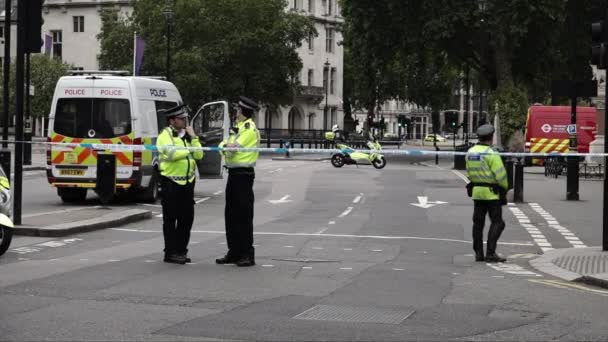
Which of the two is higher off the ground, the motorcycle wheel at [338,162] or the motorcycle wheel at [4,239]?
the motorcycle wheel at [4,239]

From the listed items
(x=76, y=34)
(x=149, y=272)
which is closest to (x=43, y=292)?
(x=149, y=272)

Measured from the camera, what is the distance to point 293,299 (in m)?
10.4

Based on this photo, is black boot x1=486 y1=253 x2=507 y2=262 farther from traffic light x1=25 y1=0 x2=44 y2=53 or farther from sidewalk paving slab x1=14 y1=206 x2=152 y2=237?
traffic light x1=25 y1=0 x2=44 y2=53

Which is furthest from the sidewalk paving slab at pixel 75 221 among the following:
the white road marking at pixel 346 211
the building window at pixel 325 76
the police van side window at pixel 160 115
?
the building window at pixel 325 76

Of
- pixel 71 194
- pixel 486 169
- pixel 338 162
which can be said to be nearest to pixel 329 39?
pixel 338 162

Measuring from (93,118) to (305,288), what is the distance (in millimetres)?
13852

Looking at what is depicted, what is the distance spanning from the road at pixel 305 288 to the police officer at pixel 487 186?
0.37 metres

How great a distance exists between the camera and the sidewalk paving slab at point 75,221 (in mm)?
16719

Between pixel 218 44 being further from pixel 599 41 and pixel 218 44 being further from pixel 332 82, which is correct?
pixel 599 41

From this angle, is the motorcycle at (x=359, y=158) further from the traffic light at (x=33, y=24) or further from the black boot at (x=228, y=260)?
the black boot at (x=228, y=260)

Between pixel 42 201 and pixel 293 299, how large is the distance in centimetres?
1558

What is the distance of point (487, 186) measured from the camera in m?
14.6

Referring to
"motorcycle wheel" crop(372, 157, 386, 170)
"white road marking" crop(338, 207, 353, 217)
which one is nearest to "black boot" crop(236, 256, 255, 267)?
"white road marking" crop(338, 207, 353, 217)

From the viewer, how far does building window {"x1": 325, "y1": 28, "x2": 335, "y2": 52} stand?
369ft
